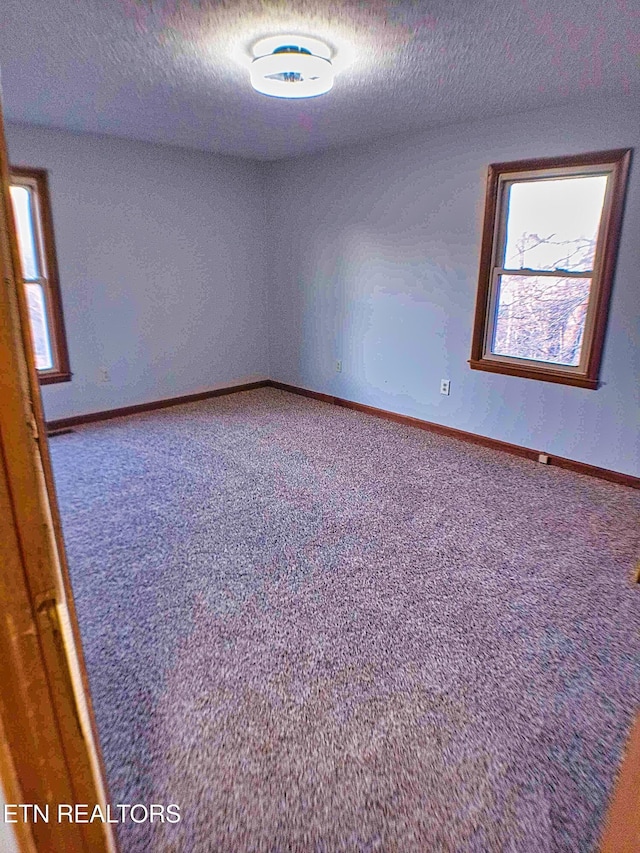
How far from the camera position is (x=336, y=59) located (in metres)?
2.62

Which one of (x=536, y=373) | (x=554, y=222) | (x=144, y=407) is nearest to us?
(x=554, y=222)

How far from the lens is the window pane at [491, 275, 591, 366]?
11.7ft

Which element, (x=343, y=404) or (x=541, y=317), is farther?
(x=343, y=404)

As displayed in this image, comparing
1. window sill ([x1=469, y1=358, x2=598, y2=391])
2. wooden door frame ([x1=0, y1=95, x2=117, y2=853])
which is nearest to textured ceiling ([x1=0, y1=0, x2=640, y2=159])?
window sill ([x1=469, y1=358, x2=598, y2=391])

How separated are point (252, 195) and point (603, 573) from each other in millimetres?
4605

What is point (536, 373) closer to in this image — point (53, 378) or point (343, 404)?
point (343, 404)

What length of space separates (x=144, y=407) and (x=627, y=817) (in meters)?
4.65

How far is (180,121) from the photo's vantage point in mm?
3775

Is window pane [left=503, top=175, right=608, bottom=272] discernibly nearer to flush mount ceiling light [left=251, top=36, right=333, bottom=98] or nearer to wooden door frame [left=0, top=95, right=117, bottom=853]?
flush mount ceiling light [left=251, top=36, right=333, bottom=98]

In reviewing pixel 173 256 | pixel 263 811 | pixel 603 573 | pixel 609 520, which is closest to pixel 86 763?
pixel 263 811

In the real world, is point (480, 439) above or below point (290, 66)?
below

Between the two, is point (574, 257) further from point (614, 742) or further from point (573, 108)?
point (614, 742)

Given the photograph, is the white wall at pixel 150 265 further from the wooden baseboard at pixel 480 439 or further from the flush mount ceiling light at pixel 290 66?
the flush mount ceiling light at pixel 290 66

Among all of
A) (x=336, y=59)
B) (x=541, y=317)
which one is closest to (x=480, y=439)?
(x=541, y=317)
